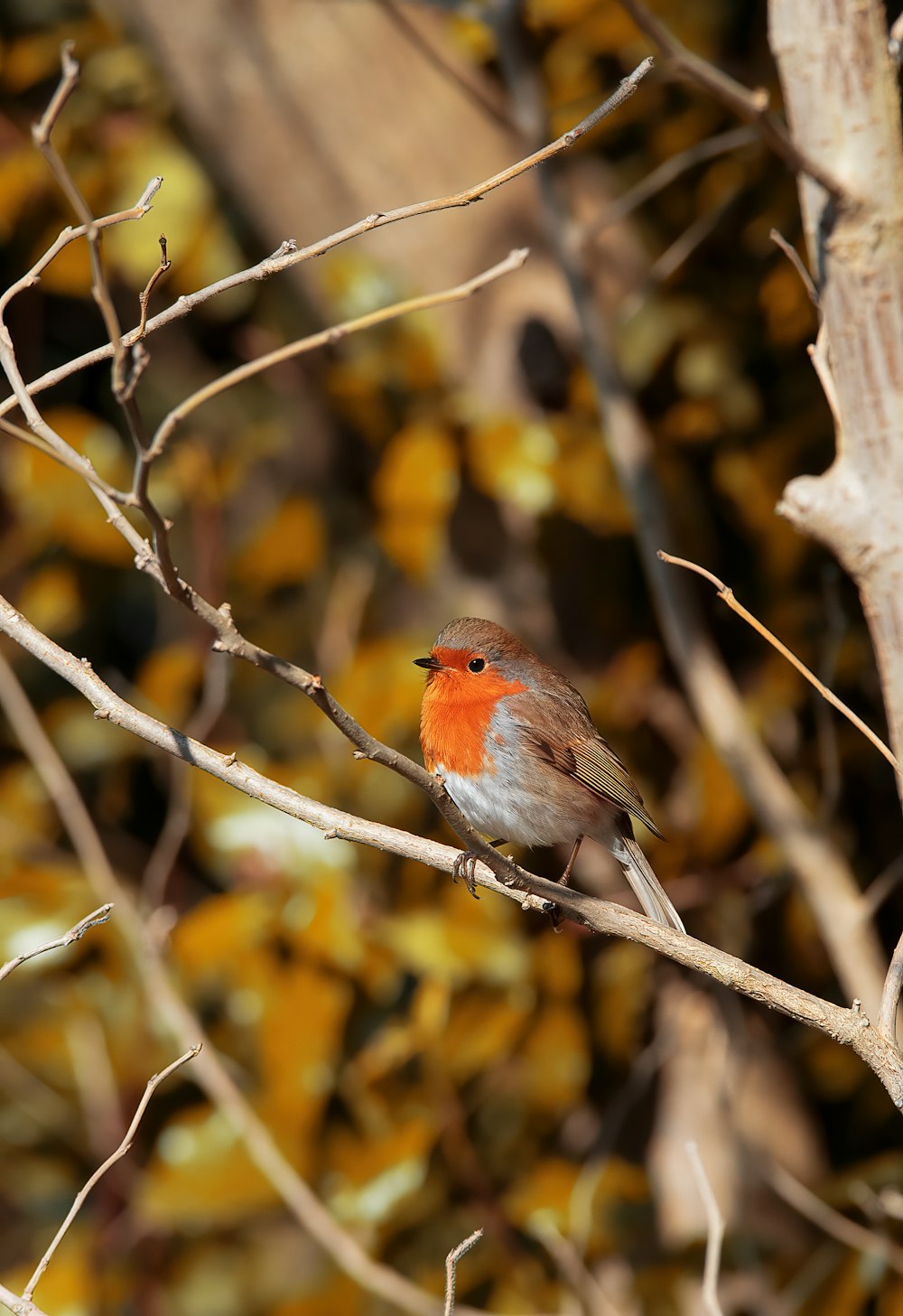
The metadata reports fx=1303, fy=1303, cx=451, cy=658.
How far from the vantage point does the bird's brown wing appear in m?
2.95

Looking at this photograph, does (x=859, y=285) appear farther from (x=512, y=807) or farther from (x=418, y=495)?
(x=418, y=495)

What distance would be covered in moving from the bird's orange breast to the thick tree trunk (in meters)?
0.99

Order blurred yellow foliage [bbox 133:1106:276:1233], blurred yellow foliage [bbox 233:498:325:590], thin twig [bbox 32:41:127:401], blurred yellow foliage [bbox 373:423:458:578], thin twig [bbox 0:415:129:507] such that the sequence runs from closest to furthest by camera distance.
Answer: thin twig [bbox 32:41:127:401], thin twig [bbox 0:415:129:507], blurred yellow foliage [bbox 133:1106:276:1233], blurred yellow foliage [bbox 373:423:458:578], blurred yellow foliage [bbox 233:498:325:590]

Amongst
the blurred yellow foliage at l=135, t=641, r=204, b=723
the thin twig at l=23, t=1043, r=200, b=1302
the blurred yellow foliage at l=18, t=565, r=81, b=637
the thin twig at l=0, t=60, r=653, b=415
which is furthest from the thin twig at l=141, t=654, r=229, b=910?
the thin twig at l=0, t=60, r=653, b=415

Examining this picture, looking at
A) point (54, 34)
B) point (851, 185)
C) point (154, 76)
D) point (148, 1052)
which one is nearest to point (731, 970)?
point (851, 185)

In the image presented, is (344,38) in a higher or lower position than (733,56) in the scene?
higher

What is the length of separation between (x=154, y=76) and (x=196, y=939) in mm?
2592

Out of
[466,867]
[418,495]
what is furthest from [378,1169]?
[418,495]

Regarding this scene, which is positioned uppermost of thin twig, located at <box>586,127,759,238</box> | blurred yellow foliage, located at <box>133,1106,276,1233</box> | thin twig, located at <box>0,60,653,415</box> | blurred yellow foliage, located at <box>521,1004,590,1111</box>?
thin twig, located at <box>0,60,653,415</box>

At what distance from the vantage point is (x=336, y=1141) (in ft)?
11.0

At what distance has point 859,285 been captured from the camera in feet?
7.13

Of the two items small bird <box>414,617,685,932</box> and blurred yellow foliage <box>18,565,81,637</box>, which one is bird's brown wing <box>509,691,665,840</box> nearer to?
small bird <box>414,617,685,932</box>

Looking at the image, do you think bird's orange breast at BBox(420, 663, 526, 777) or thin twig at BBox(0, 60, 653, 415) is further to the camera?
bird's orange breast at BBox(420, 663, 526, 777)

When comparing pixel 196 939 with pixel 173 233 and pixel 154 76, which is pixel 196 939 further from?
pixel 154 76
